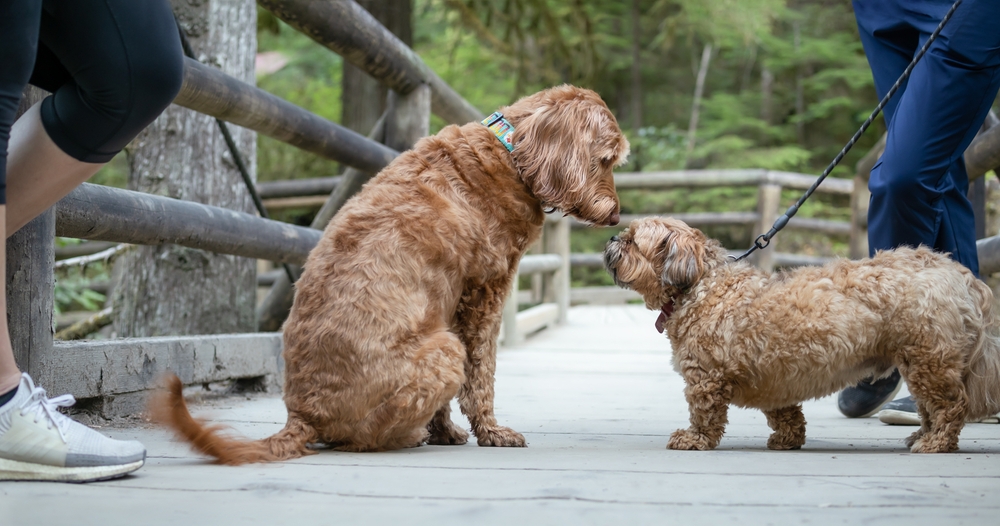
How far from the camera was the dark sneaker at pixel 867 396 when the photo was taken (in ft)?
10.3

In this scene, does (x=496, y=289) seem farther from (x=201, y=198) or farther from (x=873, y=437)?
(x=201, y=198)

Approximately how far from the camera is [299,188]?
8.89 m

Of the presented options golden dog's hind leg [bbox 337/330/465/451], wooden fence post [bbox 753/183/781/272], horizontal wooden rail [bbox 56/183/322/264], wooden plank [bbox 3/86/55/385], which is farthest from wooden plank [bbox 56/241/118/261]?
wooden fence post [bbox 753/183/781/272]

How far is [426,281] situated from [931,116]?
5.75 ft

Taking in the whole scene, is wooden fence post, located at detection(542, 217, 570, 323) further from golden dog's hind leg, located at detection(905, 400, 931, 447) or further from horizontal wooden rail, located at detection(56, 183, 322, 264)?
golden dog's hind leg, located at detection(905, 400, 931, 447)

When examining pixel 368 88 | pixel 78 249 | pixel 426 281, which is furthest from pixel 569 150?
pixel 368 88

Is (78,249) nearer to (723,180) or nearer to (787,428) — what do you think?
(787,428)

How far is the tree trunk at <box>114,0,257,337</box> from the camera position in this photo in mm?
4492

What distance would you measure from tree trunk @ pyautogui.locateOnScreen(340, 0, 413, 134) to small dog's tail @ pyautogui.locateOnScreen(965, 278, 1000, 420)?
790cm

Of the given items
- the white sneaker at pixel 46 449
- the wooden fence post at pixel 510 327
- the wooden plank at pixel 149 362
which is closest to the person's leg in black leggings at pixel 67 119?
the white sneaker at pixel 46 449

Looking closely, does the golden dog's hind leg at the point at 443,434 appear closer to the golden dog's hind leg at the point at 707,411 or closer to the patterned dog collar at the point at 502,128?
the golden dog's hind leg at the point at 707,411

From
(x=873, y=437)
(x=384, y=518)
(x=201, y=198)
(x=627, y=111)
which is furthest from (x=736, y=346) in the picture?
(x=627, y=111)

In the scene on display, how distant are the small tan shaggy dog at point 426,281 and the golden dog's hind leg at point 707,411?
533 millimetres

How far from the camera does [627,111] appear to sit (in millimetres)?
18719
